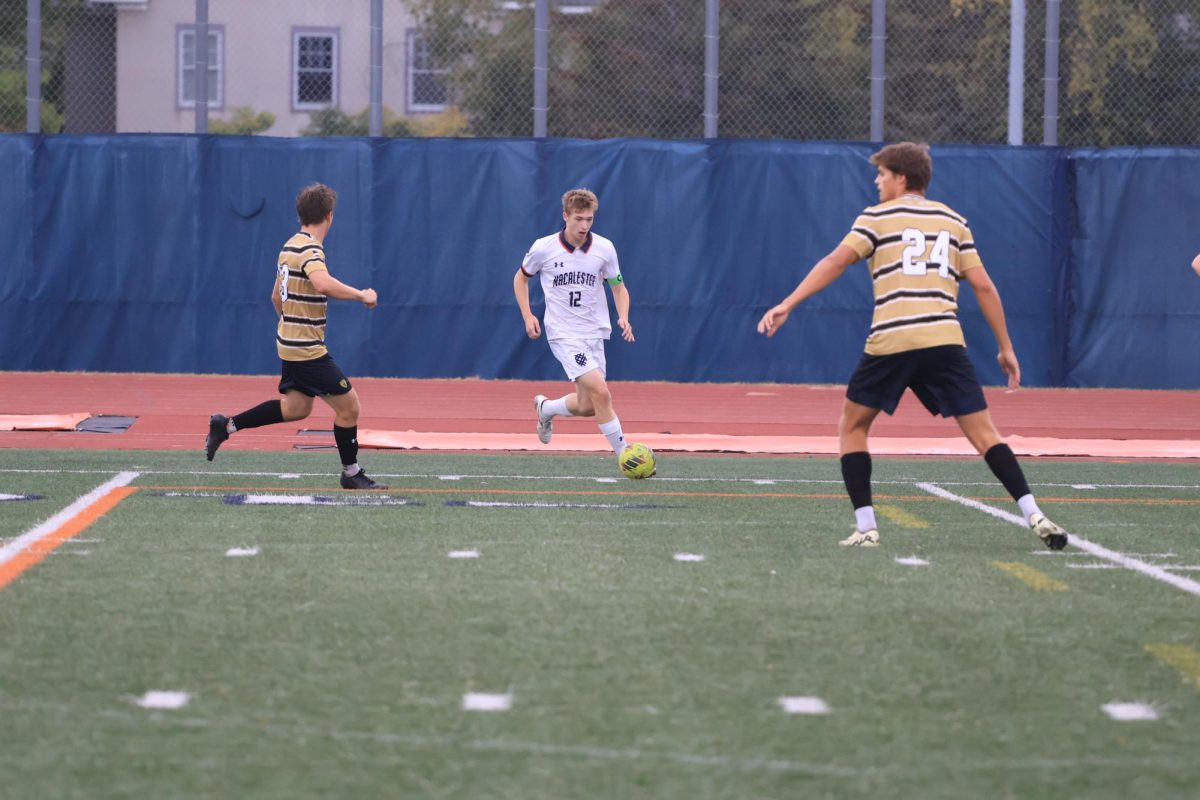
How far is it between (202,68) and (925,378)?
45.0ft

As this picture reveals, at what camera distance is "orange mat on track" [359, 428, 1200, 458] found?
43.5 feet

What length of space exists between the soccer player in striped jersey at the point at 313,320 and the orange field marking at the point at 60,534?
1.21m

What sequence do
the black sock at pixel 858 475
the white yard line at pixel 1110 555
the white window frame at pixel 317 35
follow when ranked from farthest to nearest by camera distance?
the white window frame at pixel 317 35
the black sock at pixel 858 475
the white yard line at pixel 1110 555

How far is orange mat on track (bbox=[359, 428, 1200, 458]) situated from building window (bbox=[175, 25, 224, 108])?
8003mm

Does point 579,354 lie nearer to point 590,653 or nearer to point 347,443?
point 347,443

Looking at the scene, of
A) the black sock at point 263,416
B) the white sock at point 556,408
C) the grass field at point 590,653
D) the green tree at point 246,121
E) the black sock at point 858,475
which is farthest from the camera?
the green tree at point 246,121

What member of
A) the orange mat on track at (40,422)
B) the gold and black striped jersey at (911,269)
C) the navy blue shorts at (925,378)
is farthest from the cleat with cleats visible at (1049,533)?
the orange mat on track at (40,422)

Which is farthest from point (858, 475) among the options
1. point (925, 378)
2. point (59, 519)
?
point (59, 519)

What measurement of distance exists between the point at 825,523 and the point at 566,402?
3.32m

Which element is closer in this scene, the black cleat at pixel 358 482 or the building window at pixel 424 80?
the black cleat at pixel 358 482

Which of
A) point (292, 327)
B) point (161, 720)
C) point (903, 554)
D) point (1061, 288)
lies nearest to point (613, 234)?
point (1061, 288)

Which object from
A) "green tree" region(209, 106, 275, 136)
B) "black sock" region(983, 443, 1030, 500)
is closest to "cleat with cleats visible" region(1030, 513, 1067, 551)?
"black sock" region(983, 443, 1030, 500)

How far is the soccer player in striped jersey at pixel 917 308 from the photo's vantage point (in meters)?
7.54

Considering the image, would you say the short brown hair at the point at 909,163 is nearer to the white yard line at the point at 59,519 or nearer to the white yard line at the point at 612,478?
the white yard line at the point at 612,478
